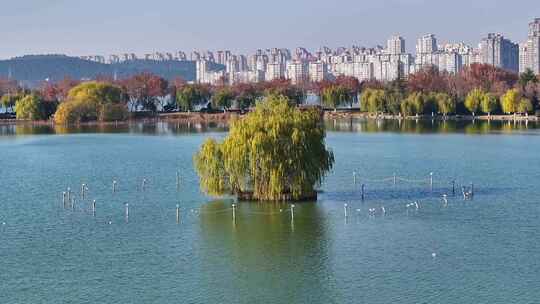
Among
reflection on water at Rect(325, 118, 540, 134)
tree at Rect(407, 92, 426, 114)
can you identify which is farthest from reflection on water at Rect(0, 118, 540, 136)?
tree at Rect(407, 92, 426, 114)

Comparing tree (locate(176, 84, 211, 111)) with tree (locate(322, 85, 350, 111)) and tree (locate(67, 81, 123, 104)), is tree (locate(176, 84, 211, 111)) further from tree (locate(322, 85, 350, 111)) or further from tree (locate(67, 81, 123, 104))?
tree (locate(322, 85, 350, 111))

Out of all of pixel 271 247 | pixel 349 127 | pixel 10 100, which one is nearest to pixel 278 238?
pixel 271 247

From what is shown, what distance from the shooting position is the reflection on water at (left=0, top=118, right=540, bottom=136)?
60938 mm

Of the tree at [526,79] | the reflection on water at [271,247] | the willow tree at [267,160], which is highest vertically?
the tree at [526,79]

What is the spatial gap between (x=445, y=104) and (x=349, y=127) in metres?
13.6

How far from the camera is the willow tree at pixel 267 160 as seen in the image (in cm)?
2689

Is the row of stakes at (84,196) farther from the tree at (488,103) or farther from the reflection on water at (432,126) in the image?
the tree at (488,103)

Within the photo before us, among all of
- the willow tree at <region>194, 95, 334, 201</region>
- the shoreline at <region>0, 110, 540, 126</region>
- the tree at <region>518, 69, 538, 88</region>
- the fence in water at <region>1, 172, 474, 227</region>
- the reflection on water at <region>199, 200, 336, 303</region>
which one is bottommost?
the reflection on water at <region>199, 200, 336, 303</region>

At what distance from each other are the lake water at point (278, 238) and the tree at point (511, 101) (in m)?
33.4

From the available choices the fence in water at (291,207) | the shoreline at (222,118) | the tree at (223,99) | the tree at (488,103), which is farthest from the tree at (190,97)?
the fence in water at (291,207)

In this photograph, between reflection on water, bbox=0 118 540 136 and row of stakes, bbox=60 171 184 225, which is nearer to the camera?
row of stakes, bbox=60 171 184 225

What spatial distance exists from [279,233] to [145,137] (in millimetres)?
36307

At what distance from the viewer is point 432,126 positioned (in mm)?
64750

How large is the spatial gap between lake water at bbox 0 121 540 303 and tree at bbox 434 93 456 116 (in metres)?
35.1
